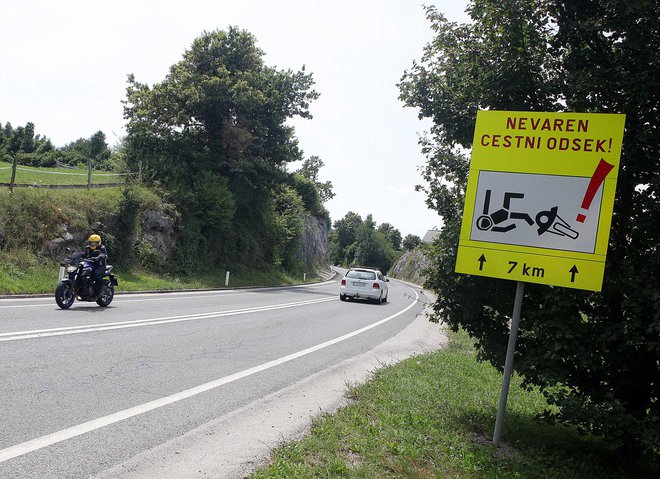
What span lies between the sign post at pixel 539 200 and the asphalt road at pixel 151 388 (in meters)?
2.70

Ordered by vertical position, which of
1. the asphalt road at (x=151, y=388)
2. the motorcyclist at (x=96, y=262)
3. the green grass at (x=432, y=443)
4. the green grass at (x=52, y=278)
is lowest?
the green grass at (x=52, y=278)

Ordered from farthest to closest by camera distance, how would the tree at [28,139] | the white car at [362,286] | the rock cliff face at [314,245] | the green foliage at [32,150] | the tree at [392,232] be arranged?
the tree at [392,232] → the tree at [28,139] → the rock cliff face at [314,245] → the green foliage at [32,150] → the white car at [362,286]

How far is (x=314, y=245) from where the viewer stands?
5672cm

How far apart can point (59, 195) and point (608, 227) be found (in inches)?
763

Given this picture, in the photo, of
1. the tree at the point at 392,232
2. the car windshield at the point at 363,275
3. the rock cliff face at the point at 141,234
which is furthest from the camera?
the tree at the point at 392,232

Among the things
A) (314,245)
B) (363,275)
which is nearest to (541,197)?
(363,275)

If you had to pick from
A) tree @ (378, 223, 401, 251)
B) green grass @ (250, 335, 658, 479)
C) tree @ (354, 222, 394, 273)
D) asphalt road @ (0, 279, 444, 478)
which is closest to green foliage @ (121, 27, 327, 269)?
asphalt road @ (0, 279, 444, 478)

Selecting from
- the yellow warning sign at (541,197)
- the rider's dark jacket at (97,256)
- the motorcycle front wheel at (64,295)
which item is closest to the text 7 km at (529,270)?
the yellow warning sign at (541,197)

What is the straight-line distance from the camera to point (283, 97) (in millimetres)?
31484

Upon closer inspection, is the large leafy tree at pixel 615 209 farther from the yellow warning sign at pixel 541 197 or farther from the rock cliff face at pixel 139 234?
the rock cliff face at pixel 139 234

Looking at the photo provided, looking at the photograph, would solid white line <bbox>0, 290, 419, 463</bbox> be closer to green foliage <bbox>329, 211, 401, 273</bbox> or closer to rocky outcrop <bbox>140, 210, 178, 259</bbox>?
rocky outcrop <bbox>140, 210, 178, 259</bbox>

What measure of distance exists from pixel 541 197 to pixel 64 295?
34.3 ft

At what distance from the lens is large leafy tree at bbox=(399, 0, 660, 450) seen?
452 centimetres

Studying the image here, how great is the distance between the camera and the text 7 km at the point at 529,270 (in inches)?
187
